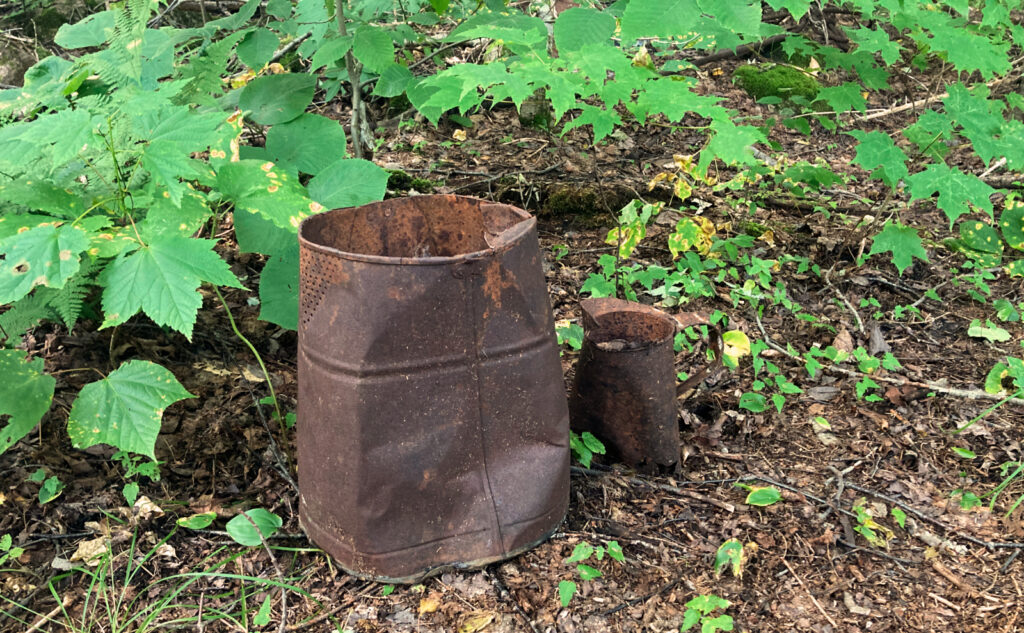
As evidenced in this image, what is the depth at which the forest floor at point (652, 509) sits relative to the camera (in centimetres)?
180

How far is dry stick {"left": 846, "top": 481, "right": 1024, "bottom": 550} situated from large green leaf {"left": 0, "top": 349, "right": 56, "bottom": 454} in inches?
88.7

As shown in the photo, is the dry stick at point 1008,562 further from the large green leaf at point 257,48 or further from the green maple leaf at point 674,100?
the large green leaf at point 257,48

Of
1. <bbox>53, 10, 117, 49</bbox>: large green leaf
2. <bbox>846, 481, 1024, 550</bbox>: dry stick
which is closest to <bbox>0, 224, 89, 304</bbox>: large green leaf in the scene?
<bbox>53, 10, 117, 49</bbox>: large green leaf

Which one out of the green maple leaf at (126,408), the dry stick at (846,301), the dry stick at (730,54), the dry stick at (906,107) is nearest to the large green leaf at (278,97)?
the green maple leaf at (126,408)

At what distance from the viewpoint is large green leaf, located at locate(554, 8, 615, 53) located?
2.08m

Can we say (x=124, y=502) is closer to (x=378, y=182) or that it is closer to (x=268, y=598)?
(x=268, y=598)

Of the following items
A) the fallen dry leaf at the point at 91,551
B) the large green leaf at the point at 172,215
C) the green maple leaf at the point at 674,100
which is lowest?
the fallen dry leaf at the point at 91,551

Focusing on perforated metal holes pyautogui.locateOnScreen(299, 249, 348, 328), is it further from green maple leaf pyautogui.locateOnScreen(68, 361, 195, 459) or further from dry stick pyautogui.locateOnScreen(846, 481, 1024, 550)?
dry stick pyautogui.locateOnScreen(846, 481, 1024, 550)

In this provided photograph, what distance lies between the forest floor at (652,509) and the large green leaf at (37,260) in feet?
2.03

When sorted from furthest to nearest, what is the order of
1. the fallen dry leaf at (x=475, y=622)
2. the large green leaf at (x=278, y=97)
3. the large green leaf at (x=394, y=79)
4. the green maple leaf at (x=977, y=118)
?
the large green leaf at (x=394, y=79) → the green maple leaf at (x=977, y=118) → the large green leaf at (x=278, y=97) → the fallen dry leaf at (x=475, y=622)

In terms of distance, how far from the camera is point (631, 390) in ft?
7.27

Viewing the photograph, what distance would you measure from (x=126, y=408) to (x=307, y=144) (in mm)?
1011

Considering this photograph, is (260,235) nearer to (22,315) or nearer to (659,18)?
(22,315)

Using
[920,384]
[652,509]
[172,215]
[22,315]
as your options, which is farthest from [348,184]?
[920,384]
